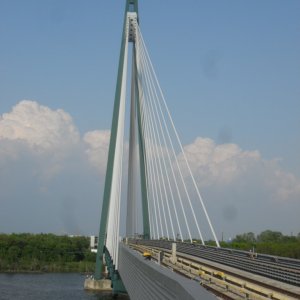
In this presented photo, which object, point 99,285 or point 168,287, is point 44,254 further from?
point 168,287

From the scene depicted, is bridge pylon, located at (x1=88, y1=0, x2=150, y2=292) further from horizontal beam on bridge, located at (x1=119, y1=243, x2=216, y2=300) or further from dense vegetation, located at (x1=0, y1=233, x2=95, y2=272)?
dense vegetation, located at (x1=0, y1=233, x2=95, y2=272)

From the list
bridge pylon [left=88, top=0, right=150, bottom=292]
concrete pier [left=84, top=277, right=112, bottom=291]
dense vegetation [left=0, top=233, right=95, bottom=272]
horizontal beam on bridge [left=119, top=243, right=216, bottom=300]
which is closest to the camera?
horizontal beam on bridge [left=119, top=243, right=216, bottom=300]

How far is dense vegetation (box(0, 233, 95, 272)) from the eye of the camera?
81.6 metres

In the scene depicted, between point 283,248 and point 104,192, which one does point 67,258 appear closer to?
point 104,192

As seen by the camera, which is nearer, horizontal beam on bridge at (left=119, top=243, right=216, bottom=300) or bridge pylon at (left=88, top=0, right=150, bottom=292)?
horizontal beam on bridge at (left=119, top=243, right=216, bottom=300)

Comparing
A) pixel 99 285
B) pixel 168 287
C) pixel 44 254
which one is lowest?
pixel 168 287

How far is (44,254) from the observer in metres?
87.0

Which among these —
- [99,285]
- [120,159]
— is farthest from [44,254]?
[120,159]

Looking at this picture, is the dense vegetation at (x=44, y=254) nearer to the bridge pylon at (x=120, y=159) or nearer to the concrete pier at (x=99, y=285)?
the concrete pier at (x=99, y=285)

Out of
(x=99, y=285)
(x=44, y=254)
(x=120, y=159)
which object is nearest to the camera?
(x=120, y=159)

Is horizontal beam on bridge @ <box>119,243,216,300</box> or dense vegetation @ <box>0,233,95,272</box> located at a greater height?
dense vegetation @ <box>0,233,95,272</box>

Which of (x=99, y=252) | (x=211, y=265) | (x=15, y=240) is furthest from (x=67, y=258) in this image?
(x=211, y=265)

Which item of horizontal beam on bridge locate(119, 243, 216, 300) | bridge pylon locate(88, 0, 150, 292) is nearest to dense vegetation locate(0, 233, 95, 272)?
bridge pylon locate(88, 0, 150, 292)

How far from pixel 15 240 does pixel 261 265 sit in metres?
82.5
